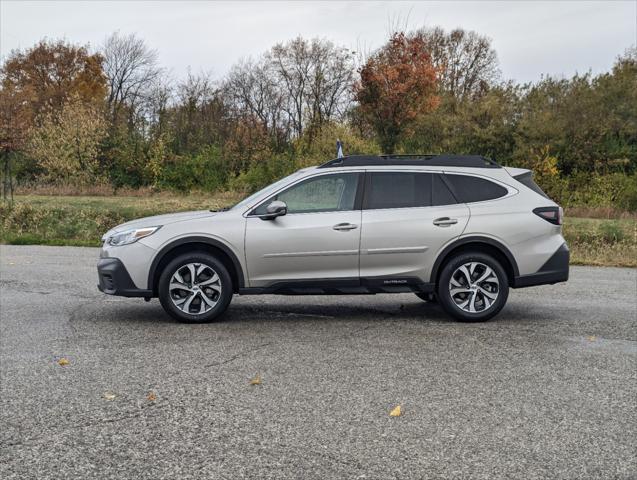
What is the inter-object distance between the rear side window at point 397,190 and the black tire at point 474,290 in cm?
74

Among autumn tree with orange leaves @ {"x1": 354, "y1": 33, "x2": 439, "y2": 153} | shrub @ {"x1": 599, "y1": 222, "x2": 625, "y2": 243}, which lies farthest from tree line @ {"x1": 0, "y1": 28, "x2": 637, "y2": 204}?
shrub @ {"x1": 599, "y1": 222, "x2": 625, "y2": 243}

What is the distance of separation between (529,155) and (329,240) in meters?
21.2

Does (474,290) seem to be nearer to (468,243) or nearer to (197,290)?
(468,243)

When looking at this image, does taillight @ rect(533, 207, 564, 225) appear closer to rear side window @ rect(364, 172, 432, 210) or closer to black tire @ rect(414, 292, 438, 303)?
rear side window @ rect(364, 172, 432, 210)

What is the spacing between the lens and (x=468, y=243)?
26.9 ft

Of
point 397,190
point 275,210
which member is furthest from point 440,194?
point 275,210

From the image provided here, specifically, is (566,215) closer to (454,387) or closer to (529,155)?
(529,155)

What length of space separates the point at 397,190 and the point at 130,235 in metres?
2.94

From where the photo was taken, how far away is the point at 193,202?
2573cm

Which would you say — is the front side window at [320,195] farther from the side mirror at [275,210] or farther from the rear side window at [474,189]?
the rear side window at [474,189]

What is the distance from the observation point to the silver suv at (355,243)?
790cm

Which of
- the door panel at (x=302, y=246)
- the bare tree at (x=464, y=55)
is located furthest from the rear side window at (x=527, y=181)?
the bare tree at (x=464, y=55)

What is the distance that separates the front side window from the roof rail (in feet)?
0.55

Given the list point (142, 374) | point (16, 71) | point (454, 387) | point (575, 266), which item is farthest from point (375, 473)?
point (16, 71)
